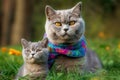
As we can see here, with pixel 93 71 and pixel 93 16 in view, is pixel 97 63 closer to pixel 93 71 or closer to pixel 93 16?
pixel 93 71

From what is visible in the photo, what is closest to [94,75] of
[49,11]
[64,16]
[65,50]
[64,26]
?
[65,50]

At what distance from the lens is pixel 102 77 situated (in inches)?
222

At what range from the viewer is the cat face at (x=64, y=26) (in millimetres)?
6008

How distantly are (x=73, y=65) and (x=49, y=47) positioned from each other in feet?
1.36

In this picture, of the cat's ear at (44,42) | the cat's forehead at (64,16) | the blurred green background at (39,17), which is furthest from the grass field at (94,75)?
the blurred green background at (39,17)

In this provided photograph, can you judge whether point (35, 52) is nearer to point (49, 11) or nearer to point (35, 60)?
point (35, 60)

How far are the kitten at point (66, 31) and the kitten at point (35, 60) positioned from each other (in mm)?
339

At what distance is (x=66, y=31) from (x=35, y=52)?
543 millimetres

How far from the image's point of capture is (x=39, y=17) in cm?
2034

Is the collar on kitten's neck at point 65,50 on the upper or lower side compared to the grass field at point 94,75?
upper

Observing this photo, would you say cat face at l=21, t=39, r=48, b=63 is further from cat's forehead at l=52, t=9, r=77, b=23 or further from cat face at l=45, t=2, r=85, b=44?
cat's forehead at l=52, t=9, r=77, b=23

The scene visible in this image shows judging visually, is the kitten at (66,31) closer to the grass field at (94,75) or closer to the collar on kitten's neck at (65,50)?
the collar on kitten's neck at (65,50)

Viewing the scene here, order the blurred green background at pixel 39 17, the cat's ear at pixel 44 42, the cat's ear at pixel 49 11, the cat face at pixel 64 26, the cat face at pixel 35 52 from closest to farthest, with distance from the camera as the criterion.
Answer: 1. the cat face at pixel 35 52
2. the cat's ear at pixel 44 42
3. the cat face at pixel 64 26
4. the cat's ear at pixel 49 11
5. the blurred green background at pixel 39 17

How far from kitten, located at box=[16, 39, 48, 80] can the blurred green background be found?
7.93 meters
